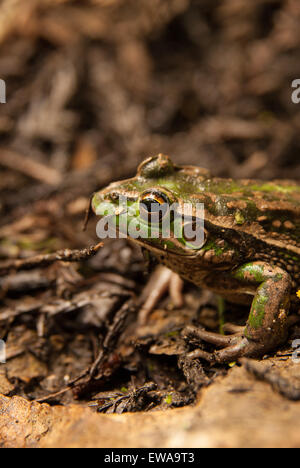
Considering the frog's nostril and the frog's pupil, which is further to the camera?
the frog's nostril

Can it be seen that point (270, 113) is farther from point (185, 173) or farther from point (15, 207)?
point (15, 207)

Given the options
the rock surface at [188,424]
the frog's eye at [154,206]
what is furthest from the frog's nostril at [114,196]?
the rock surface at [188,424]

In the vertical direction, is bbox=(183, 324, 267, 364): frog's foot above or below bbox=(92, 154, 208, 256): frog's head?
below

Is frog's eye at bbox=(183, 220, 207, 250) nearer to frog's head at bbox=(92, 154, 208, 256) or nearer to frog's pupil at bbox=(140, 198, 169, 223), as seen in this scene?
frog's head at bbox=(92, 154, 208, 256)

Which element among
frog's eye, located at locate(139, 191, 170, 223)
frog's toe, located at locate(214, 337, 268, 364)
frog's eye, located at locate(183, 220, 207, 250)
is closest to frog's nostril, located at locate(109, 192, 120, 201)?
frog's eye, located at locate(139, 191, 170, 223)

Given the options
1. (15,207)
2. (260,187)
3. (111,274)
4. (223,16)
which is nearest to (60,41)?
(223,16)

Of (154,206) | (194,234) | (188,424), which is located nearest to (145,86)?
(154,206)

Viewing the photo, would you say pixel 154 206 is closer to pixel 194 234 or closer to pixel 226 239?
pixel 194 234

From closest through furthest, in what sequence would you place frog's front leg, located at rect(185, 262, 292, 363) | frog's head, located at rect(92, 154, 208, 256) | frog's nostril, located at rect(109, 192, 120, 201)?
frog's front leg, located at rect(185, 262, 292, 363)
frog's head, located at rect(92, 154, 208, 256)
frog's nostril, located at rect(109, 192, 120, 201)
